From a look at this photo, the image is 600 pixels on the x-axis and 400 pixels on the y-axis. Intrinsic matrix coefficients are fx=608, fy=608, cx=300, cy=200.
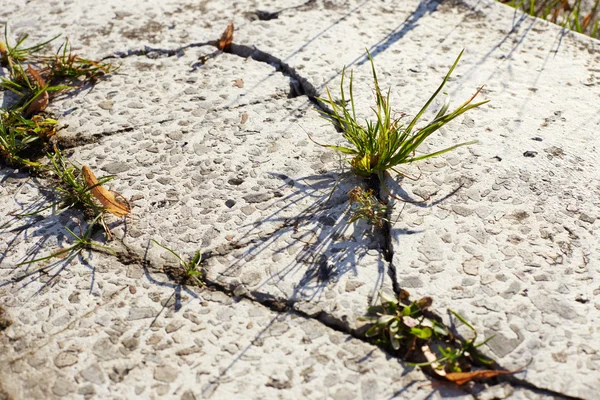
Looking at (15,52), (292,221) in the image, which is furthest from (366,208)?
(15,52)

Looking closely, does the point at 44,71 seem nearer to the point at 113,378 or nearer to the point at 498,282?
the point at 113,378

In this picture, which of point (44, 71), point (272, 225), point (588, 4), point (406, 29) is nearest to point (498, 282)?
point (272, 225)

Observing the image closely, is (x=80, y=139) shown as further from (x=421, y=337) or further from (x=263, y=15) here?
(x=421, y=337)

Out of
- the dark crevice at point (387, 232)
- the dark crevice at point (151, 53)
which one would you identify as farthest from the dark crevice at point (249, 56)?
the dark crevice at point (387, 232)

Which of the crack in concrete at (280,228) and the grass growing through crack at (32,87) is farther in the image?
the grass growing through crack at (32,87)

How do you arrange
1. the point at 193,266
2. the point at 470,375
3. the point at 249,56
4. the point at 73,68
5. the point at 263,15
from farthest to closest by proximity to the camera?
the point at 263,15 → the point at 249,56 → the point at 73,68 → the point at 193,266 → the point at 470,375

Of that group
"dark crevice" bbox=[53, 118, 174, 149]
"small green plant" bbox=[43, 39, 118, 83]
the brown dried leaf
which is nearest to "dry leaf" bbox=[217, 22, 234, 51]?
"small green plant" bbox=[43, 39, 118, 83]

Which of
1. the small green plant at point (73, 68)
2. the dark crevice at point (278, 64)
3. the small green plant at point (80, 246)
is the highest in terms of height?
the dark crevice at point (278, 64)

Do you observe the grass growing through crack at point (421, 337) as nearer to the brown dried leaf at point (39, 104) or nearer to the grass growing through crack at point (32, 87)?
the grass growing through crack at point (32, 87)
